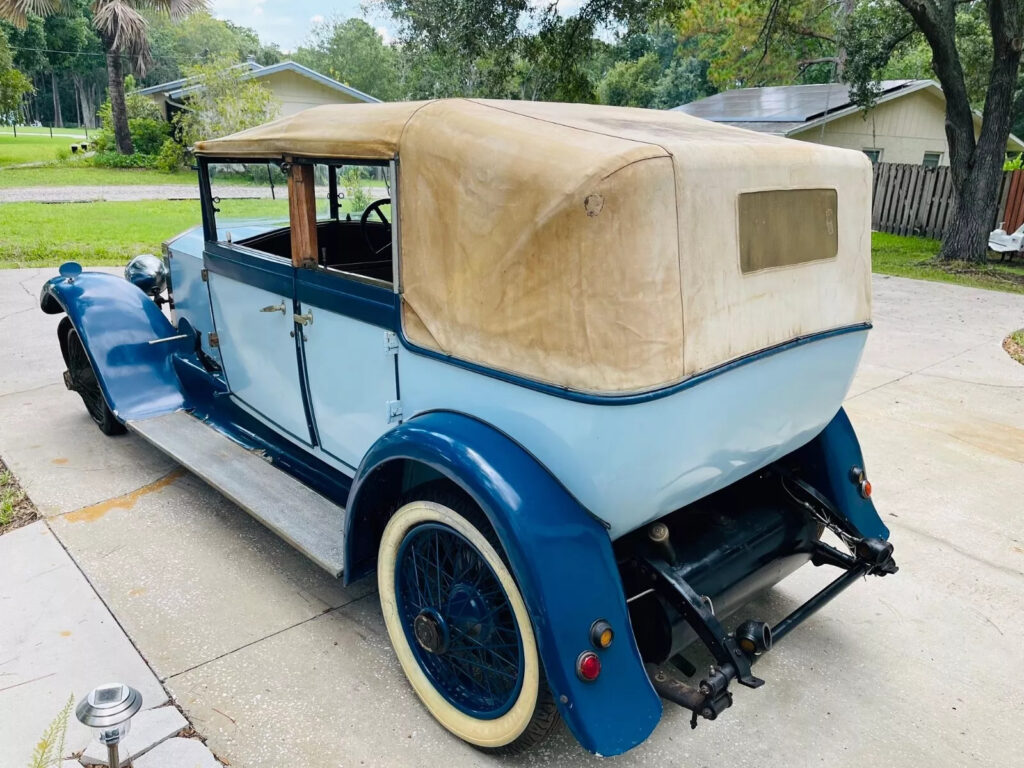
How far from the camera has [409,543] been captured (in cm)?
233

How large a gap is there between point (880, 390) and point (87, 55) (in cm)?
6228

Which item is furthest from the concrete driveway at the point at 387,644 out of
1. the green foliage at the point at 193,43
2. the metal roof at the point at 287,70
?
the green foliage at the point at 193,43

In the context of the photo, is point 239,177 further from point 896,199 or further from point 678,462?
point 896,199

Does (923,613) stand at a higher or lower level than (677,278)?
lower

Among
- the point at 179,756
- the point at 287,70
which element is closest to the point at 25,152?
the point at 287,70

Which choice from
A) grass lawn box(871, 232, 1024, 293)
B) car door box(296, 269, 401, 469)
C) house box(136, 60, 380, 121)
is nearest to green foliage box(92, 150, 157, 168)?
house box(136, 60, 380, 121)

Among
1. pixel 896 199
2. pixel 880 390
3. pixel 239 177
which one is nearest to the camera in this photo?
pixel 239 177

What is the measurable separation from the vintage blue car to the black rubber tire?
Result: 1.82 metres

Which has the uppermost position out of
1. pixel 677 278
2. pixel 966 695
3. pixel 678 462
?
pixel 677 278

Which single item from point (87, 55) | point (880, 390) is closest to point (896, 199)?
point (880, 390)

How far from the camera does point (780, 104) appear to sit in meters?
19.9

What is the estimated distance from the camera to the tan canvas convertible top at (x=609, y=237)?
5.82 ft

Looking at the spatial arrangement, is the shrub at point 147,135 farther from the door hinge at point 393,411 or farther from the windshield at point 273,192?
the door hinge at point 393,411

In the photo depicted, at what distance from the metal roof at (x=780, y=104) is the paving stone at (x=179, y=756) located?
18066 millimetres
